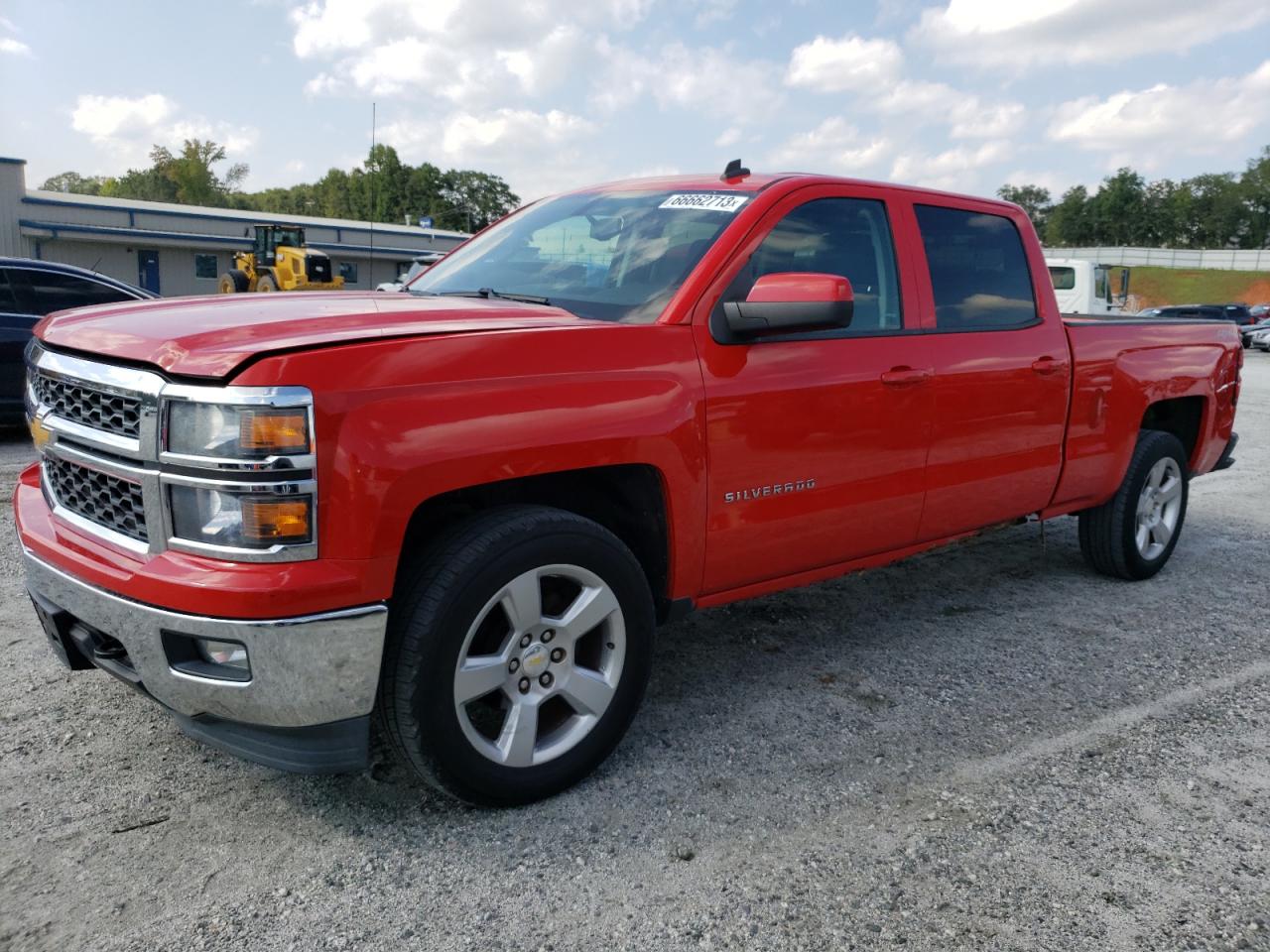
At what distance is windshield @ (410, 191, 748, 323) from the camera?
10.7 feet

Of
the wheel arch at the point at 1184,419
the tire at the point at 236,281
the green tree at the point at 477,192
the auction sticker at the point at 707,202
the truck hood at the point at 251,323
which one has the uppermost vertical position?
the green tree at the point at 477,192

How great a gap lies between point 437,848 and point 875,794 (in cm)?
127

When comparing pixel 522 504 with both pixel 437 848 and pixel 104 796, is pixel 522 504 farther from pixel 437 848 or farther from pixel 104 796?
pixel 104 796

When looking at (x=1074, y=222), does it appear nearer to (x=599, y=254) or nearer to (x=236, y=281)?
(x=236, y=281)

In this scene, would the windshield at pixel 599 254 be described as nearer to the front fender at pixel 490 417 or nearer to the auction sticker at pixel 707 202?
the auction sticker at pixel 707 202

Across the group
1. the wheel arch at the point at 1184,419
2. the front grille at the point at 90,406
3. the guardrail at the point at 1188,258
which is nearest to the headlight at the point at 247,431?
the front grille at the point at 90,406

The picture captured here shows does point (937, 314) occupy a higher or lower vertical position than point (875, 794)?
higher

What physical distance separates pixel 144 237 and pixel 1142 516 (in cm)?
3717

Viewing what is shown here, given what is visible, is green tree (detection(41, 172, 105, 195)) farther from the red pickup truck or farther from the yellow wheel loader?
the red pickup truck

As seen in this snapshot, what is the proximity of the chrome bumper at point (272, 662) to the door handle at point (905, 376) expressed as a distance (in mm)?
2015

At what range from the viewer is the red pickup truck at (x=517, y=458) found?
2334 mm

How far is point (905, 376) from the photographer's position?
3.64 meters

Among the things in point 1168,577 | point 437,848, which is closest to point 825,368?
point 437,848

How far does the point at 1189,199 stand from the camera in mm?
106312
